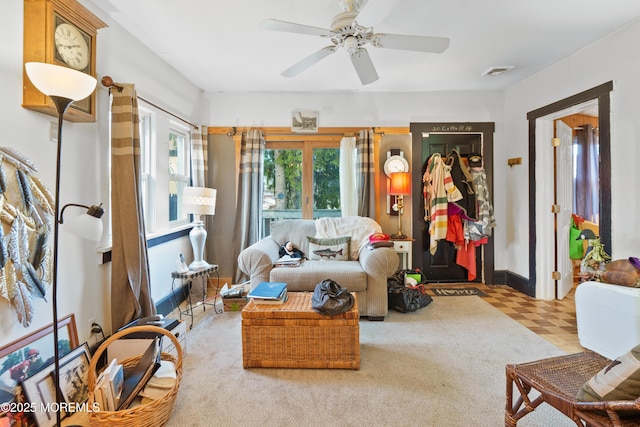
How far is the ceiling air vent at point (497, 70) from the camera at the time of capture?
321 centimetres

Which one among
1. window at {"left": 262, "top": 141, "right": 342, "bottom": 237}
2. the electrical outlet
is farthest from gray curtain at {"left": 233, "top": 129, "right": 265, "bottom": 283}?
the electrical outlet

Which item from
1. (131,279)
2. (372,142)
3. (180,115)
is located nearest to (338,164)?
(372,142)

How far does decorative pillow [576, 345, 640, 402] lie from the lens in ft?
3.39

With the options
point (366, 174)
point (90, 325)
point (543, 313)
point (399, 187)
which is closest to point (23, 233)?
point (90, 325)

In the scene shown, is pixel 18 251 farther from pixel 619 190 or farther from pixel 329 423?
pixel 619 190

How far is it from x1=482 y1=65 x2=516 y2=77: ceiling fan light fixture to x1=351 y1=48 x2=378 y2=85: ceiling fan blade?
1.69 m

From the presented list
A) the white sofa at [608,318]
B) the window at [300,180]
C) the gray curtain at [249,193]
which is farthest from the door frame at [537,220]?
the gray curtain at [249,193]

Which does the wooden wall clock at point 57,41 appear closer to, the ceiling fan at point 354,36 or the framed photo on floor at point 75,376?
the ceiling fan at point 354,36

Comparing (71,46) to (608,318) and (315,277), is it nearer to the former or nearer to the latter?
(315,277)

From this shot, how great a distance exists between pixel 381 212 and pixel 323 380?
2.49 meters

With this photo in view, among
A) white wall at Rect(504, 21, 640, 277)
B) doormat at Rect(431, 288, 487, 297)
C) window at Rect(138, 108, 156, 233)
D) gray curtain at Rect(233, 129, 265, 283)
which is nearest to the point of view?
white wall at Rect(504, 21, 640, 277)

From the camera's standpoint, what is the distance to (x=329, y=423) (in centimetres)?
156

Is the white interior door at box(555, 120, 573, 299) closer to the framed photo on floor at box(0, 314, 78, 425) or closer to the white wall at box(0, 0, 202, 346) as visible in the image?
the white wall at box(0, 0, 202, 346)

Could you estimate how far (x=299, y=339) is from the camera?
2.05 m
